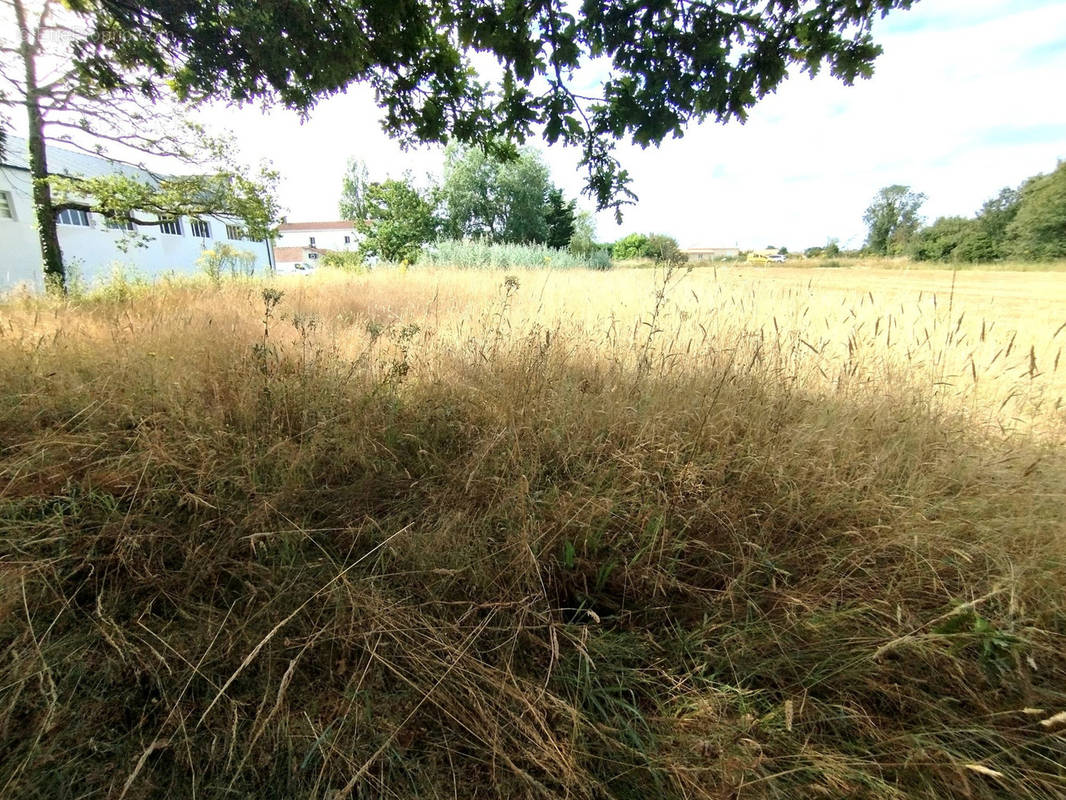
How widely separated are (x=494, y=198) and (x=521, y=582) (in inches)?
1070

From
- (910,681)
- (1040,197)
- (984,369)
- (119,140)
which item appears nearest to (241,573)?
(910,681)

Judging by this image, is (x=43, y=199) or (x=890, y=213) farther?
(x=890, y=213)

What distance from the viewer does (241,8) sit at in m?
2.53

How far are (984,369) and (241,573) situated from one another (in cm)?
438

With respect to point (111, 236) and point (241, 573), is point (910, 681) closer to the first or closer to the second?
point (241, 573)

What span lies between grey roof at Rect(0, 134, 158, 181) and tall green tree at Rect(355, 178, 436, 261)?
11.0m

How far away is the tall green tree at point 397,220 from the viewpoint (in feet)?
77.9

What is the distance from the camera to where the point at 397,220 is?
2414 centimetres

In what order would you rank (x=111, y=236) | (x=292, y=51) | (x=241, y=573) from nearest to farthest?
(x=241, y=573) < (x=292, y=51) < (x=111, y=236)


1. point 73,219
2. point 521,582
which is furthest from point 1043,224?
point 73,219

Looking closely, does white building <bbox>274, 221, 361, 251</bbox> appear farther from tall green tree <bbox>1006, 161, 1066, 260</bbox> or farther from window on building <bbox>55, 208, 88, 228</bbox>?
tall green tree <bbox>1006, 161, 1066, 260</bbox>

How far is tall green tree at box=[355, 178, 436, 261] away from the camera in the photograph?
23.8 meters

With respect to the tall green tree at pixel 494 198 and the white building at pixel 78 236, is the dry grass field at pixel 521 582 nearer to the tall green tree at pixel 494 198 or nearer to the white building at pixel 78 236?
the white building at pixel 78 236

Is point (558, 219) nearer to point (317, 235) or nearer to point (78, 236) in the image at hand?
point (78, 236)
